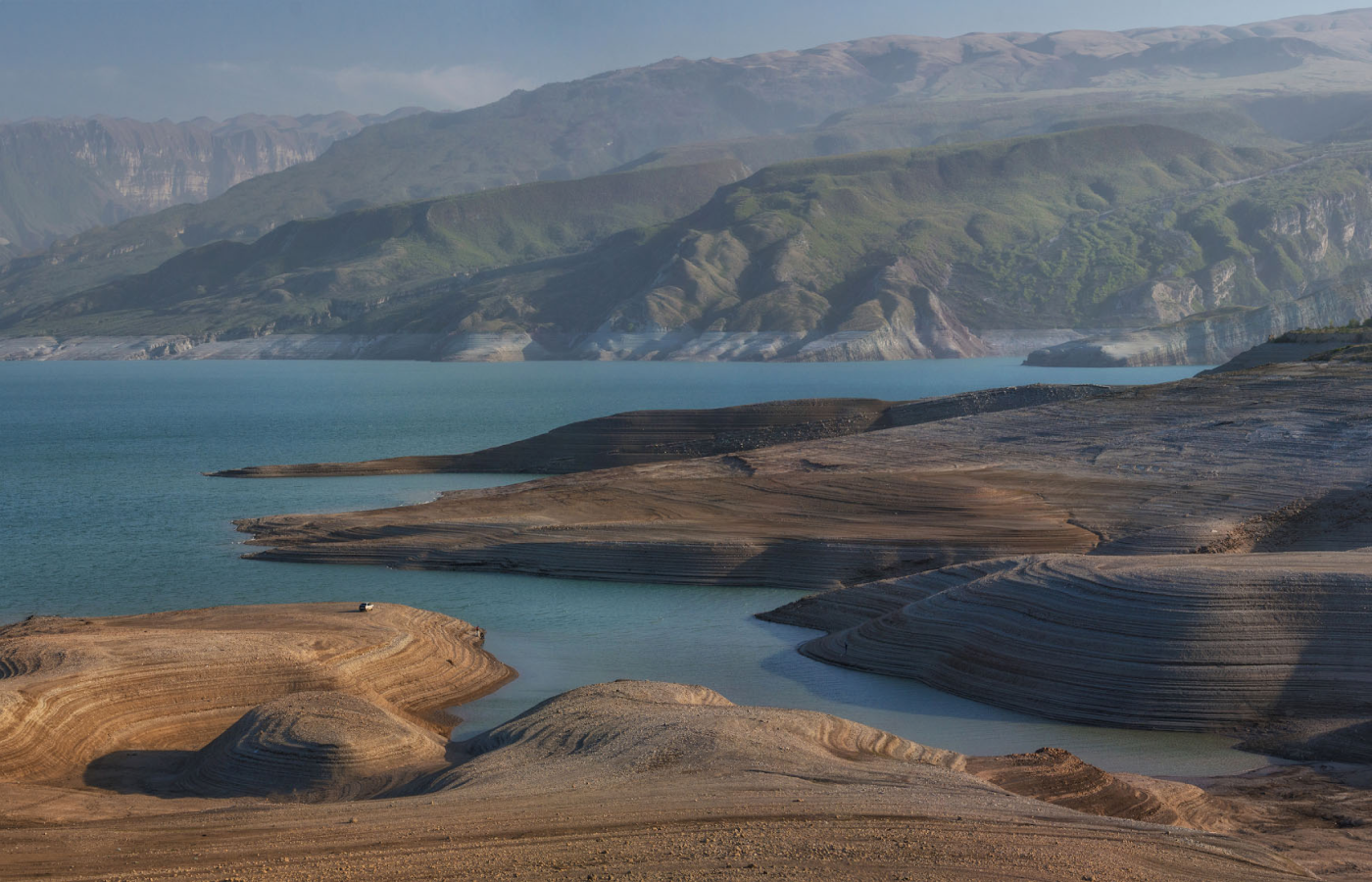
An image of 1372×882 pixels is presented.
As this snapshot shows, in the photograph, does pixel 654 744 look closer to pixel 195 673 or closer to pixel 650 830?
pixel 650 830

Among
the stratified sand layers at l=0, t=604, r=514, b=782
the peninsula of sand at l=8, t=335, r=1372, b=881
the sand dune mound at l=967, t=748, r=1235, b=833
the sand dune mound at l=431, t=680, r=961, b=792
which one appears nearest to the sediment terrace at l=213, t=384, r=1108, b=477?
the peninsula of sand at l=8, t=335, r=1372, b=881

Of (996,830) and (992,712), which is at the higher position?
(996,830)

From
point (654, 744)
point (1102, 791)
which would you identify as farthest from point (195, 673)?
point (1102, 791)

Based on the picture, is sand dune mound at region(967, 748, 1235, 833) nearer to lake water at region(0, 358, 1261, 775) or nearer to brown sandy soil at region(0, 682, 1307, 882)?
brown sandy soil at region(0, 682, 1307, 882)

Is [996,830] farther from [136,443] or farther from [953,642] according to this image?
[136,443]

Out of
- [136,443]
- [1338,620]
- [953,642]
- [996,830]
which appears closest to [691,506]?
[953,642]

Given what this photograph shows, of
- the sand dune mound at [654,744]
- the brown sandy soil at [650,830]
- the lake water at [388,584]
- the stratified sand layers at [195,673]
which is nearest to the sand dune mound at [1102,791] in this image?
the sand dune mound at [654,744]
